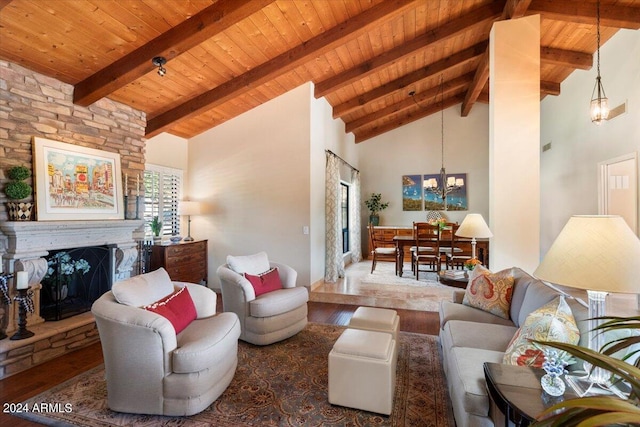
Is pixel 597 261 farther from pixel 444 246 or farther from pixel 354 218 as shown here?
pixel 354 218

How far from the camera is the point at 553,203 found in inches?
247

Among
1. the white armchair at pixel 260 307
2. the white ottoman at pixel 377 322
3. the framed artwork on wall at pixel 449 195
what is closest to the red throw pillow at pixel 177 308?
the white armchair at pixel 260 307

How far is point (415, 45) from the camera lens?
4426mm

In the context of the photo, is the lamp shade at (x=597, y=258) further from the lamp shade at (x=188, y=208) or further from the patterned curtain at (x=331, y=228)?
the lamp shade at (x=188, y=208)

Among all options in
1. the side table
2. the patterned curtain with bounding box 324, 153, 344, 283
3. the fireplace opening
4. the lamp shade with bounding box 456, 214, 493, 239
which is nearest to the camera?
the side table

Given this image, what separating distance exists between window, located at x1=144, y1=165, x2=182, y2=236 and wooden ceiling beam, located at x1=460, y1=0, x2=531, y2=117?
5.44 m

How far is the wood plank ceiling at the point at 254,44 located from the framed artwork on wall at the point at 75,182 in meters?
0.62

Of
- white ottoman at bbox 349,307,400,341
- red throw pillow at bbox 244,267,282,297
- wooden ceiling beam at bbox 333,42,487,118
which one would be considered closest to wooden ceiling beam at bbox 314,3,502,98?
wooden ceiling beam at bbox 333,42,487,118

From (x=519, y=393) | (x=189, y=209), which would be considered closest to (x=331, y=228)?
(x=189, y=209)

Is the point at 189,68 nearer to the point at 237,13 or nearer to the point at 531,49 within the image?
the point at 237,13

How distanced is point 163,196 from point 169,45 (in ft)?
8.95

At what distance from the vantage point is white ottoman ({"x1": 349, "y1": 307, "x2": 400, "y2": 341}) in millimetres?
2553

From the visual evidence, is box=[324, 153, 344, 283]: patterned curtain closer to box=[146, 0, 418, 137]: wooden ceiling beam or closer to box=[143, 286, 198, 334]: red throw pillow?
box=[146, 0, 418, 137]: wooden ceiling beam

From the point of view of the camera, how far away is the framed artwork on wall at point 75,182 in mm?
3061
